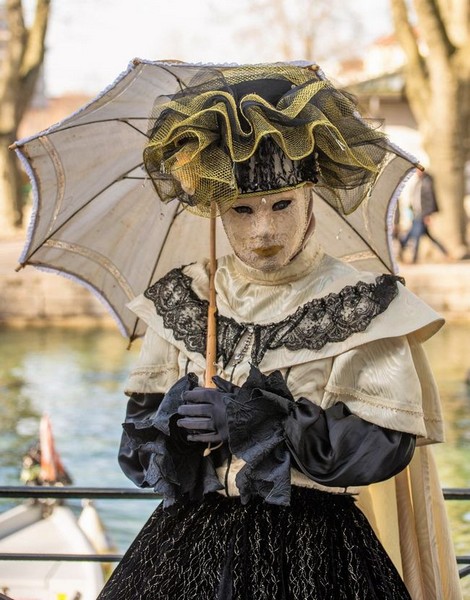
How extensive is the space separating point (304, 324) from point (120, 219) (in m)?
0.74

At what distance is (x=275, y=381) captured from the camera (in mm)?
2039

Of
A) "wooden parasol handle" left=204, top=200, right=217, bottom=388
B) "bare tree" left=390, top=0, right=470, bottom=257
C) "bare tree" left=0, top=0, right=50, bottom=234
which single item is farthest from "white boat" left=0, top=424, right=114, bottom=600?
"bare tree" left=0, top=0, right=50, bottom=234

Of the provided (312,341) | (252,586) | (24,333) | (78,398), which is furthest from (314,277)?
(24,333)

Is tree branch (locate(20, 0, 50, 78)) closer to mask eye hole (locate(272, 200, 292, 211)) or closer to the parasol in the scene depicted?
the parasol

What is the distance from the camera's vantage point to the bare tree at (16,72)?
55.7ft

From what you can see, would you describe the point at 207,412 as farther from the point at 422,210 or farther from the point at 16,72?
the point at 16,72

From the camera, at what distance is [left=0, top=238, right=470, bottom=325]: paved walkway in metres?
12.8

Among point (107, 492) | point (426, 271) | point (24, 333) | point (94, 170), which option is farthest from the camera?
point (24, 333)

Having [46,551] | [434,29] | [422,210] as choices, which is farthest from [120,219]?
[434,29]

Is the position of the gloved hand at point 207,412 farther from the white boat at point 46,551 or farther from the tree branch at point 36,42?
the tree branch at point 36,42

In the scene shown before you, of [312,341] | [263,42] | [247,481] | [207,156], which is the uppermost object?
[263,42]

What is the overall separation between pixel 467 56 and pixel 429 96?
775 millimetres

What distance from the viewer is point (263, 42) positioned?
121 ft

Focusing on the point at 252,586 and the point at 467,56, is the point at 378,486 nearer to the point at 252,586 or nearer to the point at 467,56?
the point at 252,586
